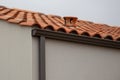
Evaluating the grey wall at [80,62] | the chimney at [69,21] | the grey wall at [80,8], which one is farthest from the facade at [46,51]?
the grey wall at [80,8]

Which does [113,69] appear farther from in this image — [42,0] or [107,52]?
[42,0]

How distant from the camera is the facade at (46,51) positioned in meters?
8.27

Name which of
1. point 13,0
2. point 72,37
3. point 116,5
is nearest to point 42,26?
point 72,37

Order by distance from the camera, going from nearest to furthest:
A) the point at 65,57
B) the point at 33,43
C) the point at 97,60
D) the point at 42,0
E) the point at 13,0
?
the point at 33,43
the point at 65,57
the point at 97,60
the point at 13,0
the point at 42,0

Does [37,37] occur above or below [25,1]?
below

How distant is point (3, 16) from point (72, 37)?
1.74 meters

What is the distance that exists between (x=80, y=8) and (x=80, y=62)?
6174 millimetres

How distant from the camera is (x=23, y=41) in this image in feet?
27.5

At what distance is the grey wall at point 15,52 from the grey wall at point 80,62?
522 millimetres

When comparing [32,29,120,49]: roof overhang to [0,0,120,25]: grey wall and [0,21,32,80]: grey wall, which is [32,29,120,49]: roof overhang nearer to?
[0,21,32,80]: grey wall

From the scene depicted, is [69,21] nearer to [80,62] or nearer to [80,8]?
[80,62]

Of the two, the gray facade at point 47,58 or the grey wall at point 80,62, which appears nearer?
the gray facade at point 47,58

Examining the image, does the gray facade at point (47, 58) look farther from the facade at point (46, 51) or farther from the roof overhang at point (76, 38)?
the roof overhang at point (76, 38)

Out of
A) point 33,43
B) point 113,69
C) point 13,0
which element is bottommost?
point 113,69
